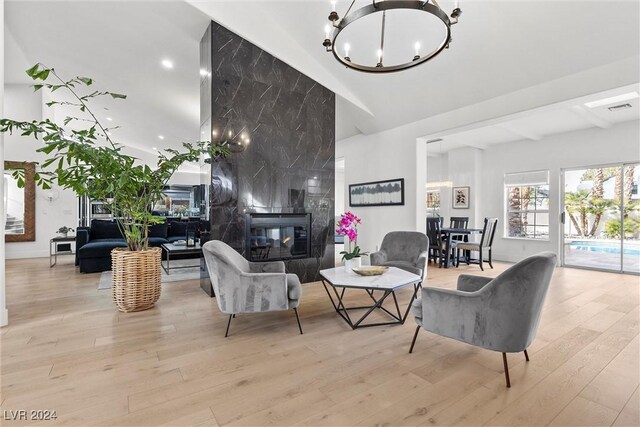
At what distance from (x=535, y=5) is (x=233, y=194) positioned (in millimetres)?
3875

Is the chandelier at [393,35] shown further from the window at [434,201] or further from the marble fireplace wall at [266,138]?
the window at [434,201]

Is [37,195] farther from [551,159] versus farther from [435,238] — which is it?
[551,159]

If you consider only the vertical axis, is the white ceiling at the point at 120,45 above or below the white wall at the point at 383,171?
above

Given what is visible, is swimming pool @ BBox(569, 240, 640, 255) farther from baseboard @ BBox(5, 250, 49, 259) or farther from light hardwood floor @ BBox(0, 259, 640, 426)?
baseboard @ BBox(5, 250, 49, 259)

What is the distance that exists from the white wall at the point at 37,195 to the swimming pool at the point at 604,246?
11666 millimetres

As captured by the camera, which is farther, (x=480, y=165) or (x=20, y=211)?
(x=480, y=165)

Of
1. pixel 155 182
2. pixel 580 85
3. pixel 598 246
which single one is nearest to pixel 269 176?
pixel 155 182

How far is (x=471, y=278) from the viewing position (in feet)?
8.38

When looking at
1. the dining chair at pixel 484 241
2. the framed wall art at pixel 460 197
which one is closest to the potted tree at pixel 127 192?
the dining chair at pixel 484 241

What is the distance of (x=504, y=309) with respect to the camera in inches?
75.3

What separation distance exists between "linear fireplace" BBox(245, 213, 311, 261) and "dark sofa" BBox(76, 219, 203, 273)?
841 mm

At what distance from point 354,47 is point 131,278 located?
3933mm

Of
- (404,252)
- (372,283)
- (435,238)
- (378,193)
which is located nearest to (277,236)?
(404,252)

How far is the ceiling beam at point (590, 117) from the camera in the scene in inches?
191
